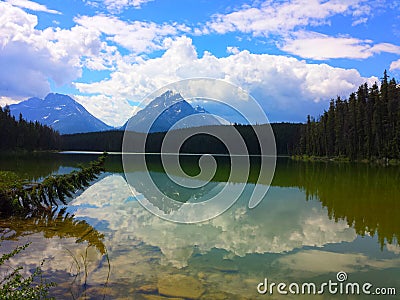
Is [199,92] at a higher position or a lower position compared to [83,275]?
higher

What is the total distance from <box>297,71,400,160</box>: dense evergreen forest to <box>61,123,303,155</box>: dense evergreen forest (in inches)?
1173

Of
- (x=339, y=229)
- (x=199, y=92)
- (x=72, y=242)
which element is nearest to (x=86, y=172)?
(x=72, y=242)

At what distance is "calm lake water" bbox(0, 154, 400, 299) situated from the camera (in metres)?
7.07

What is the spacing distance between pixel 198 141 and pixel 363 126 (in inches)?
3831

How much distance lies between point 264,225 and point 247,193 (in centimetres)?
937

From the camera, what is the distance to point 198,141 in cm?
16462

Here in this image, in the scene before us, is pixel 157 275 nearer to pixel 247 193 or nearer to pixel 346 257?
pixel 346 257

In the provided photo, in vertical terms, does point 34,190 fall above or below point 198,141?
below

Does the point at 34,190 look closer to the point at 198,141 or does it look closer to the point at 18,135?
the point at 18,135

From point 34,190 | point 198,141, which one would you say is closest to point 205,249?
point 34,190

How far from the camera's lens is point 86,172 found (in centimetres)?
1447

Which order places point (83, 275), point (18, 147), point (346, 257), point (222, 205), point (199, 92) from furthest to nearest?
point (18, 147), point (222, 205), point (199, 92), point (346, 257), point (83, 275)

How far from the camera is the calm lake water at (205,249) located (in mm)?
7074

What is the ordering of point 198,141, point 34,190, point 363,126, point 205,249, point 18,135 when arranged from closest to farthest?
point 205,249 < point 34,190 < point 363,126 < point 18,135 < point 198,141
